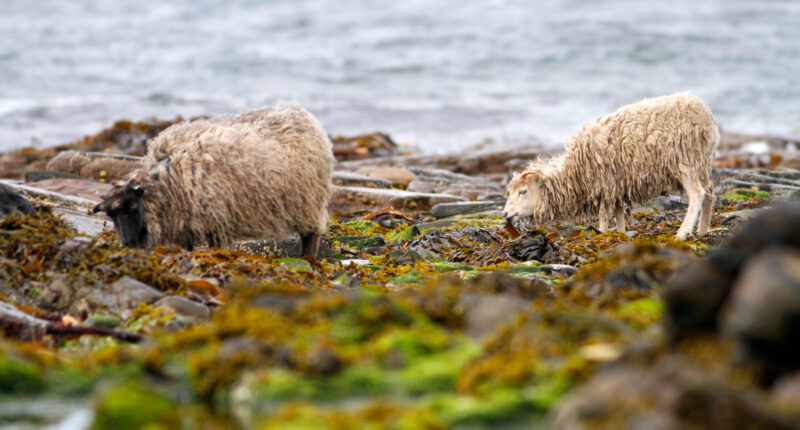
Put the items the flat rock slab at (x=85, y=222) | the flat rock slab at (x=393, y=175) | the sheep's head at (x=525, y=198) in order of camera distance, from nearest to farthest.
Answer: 1. the flat rock slab at (x=85, y=222)
2. the sheep's head at (x=525, y=198)
3. the flat rock slab at (x=393, y=175)

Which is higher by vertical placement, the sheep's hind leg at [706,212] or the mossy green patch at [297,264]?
the mossy green patch at [297,264]

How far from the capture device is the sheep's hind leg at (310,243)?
9773 mm

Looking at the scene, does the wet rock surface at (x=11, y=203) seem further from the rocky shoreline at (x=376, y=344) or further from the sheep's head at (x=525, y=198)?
the sheep's head at (x=525, y=198)

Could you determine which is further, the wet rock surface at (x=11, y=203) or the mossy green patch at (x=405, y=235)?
the mossy green patch at (x=405, y=235)

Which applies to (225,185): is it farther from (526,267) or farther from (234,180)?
(526,267)

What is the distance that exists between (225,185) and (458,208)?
6.25 meters

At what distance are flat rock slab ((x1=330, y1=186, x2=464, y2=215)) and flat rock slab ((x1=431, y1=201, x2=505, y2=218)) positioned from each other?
82 centimetres

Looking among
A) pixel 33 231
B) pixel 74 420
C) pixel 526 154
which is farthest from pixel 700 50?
pixel 74 420

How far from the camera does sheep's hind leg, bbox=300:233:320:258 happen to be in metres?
9.77

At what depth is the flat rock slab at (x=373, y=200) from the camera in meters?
15.0

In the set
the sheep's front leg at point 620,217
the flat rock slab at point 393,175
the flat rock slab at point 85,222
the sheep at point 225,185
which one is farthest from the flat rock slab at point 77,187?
the sheep's front leg at point 620,217

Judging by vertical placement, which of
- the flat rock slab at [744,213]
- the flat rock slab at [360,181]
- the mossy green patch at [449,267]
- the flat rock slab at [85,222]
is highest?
the flat rock slab at [85,222]

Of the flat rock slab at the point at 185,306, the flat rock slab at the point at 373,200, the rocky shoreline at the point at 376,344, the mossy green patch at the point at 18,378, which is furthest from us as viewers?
the flat rock slab at the point at 373,200

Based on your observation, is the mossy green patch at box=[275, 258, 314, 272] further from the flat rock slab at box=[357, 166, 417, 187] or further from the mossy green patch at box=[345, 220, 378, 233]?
the flat rock slab at box=[357, 166, 417, 187]
